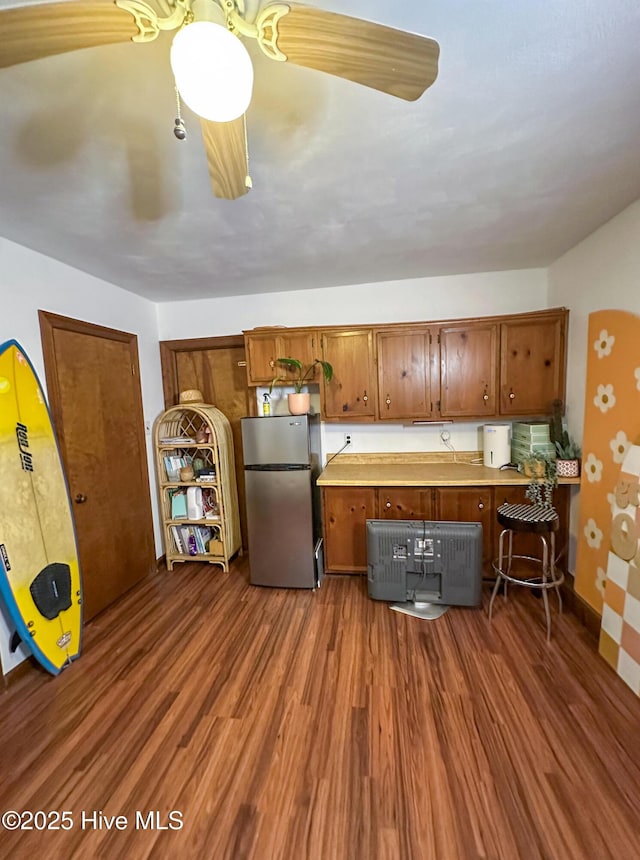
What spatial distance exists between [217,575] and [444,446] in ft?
7.68

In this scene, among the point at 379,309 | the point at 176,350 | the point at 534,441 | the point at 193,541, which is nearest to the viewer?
the point at 534,441

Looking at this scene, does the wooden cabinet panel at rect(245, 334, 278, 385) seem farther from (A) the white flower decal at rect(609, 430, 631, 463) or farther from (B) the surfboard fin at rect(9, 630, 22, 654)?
(A) the white flower decal at rect(609, 430, 631, 463)

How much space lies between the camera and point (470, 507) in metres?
2.62

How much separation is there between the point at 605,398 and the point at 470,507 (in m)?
1.11

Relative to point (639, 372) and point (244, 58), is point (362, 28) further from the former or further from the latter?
point (639, 372)

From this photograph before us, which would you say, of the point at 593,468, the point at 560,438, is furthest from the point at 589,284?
the point at 593,468

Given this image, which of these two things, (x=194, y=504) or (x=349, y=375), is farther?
(x=194, y=504)

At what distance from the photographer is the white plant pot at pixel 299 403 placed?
277 cm

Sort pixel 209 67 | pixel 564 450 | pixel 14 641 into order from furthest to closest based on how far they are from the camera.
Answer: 1. pixel 564 450
2. pixel 14 641
3. pixel 209 67

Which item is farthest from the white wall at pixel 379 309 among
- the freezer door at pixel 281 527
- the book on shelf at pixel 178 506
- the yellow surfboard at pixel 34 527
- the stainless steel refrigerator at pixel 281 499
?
the yellow surfboard at pixel 34 527

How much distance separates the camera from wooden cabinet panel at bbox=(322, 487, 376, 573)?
9.07ft

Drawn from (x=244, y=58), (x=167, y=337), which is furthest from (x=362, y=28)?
(x=167, y=337)

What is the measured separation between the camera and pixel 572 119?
1.24 metres

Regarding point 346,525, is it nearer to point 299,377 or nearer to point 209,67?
point 299,377
